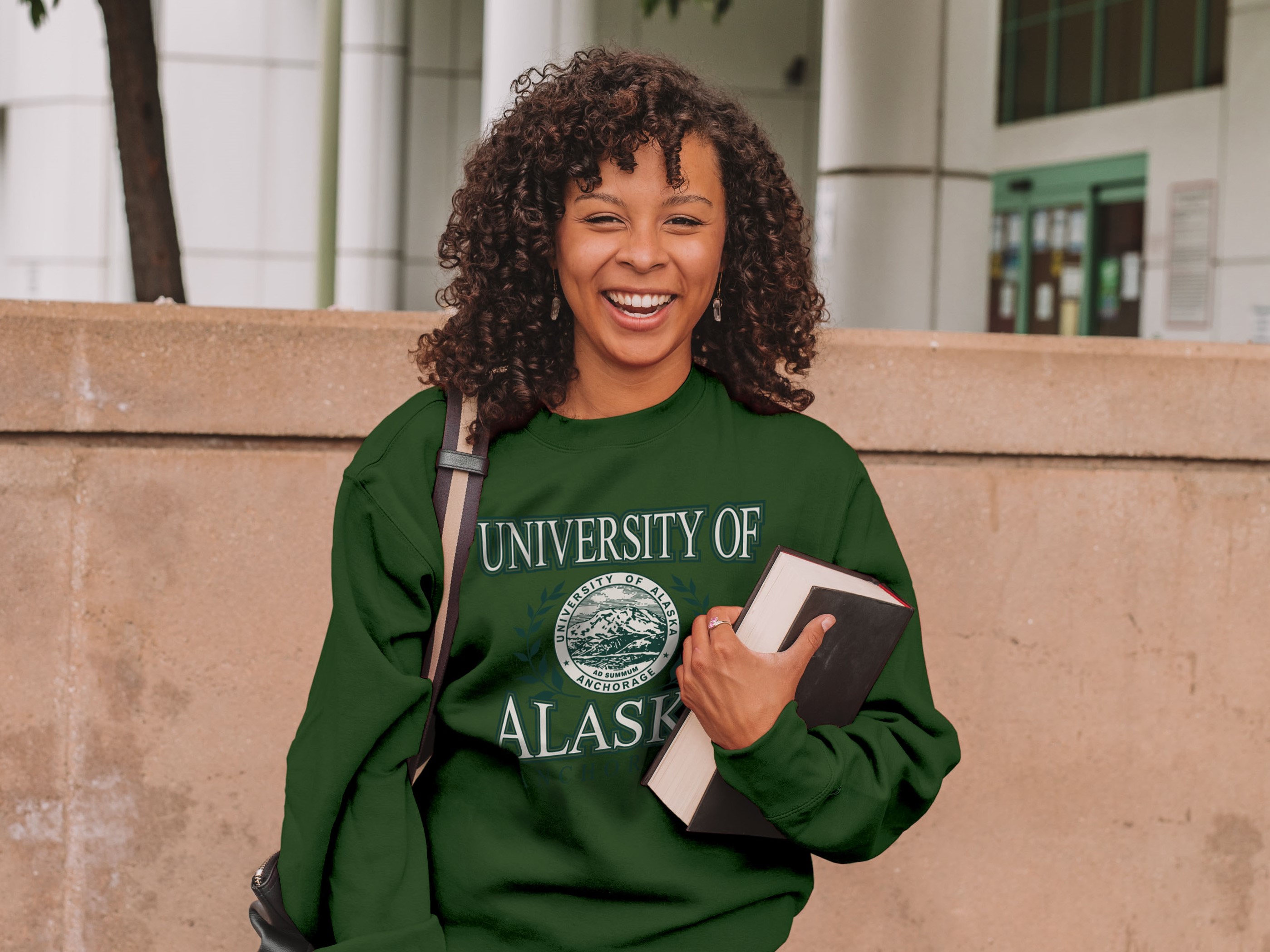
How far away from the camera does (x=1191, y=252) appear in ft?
36.8

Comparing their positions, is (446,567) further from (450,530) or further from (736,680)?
(736,680)

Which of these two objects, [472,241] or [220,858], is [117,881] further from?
[472,241]

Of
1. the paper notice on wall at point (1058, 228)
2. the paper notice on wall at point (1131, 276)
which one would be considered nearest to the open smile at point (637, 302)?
the paper notice on wall at point (1131, 276)

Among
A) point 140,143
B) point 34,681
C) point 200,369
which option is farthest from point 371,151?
point 34,681

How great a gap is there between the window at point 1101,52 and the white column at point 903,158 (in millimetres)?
6300

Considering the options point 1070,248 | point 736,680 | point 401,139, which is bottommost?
point 736,680

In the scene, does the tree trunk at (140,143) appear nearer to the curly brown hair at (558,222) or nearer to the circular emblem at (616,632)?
the curly brown hair at (558,222)

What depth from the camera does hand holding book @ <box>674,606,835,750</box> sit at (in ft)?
5.32

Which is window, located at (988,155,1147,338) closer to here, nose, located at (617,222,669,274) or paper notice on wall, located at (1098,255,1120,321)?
paper notice on wall, located at (1098,255,1120,321)

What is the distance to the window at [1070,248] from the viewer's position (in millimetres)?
12492

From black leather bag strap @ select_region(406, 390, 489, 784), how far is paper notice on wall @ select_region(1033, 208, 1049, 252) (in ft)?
41.8

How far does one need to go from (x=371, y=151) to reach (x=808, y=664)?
10.8 meters

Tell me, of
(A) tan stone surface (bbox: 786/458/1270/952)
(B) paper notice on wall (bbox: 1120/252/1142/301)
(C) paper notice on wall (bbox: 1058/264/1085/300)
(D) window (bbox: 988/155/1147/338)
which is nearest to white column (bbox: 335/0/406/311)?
(D) window (bbox: 988/155/1147/338)

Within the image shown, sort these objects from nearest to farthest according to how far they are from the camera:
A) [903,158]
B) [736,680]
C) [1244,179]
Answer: [736,680] → [903,158] → [1244,179]
